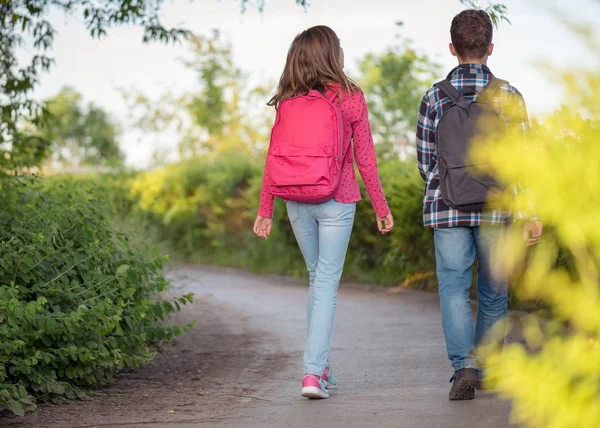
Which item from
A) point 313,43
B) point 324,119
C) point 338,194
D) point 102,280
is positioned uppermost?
point 313,43

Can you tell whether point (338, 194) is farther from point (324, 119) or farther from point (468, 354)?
point (468, 354)

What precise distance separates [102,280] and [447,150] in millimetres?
2289

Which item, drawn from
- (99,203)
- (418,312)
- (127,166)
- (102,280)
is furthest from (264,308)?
(127,166)

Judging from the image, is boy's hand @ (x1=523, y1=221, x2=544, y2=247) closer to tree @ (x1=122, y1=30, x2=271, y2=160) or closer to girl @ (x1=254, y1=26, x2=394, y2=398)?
girl @ (x1=254, y1=26, x2=394, y2=398)

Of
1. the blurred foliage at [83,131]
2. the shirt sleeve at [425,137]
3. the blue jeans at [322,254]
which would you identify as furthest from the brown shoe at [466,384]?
the blurred foliage at [83,131]

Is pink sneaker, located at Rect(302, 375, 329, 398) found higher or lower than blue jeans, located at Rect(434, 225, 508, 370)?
lower

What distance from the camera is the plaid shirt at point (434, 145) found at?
5.02 metres

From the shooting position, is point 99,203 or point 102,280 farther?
point 99,203

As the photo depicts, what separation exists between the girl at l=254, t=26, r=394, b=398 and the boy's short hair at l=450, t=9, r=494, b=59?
0.61 meters

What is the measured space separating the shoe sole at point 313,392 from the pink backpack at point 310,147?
1007 millimetres

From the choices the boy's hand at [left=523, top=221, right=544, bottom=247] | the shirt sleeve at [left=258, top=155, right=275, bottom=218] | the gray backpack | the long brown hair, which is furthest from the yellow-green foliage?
the shirt sleeve at [left=258, top=155, right=275, bottom=218]

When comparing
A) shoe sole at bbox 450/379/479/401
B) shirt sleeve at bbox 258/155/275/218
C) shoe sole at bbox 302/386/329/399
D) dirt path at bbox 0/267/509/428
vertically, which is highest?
shirt sleeve at bbox 258/155/275/218

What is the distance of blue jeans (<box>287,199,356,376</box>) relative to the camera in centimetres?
530

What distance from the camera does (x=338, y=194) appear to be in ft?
17.3
